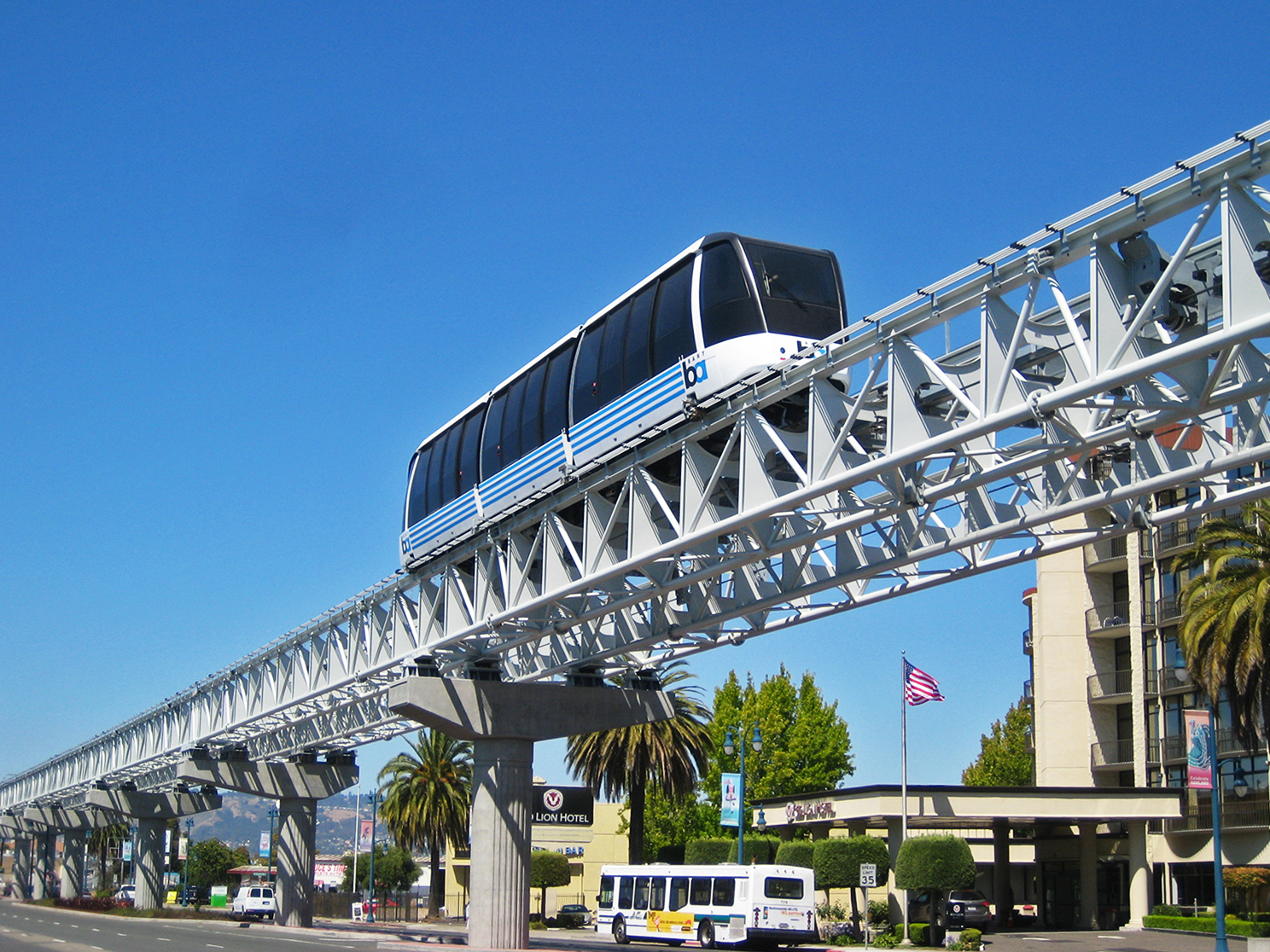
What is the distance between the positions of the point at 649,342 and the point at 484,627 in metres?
8.36

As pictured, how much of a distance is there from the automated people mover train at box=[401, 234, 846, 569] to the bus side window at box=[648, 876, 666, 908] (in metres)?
17.3

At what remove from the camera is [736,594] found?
23.7 m

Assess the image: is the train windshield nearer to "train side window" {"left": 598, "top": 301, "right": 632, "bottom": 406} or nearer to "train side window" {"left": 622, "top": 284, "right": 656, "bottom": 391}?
"train side window" {"left": 622, "top": 284, "right": 656, "bottom": 391}

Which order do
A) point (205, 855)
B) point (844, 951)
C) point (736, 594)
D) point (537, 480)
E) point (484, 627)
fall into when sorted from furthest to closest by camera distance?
1. point (205, 855)
2. point (844, 951)
3. point (484, 627)
4. point (537, 480)
5. point (736, 594)

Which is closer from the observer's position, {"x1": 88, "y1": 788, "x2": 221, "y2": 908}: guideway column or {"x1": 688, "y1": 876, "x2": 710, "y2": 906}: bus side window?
{"x1": 688, "y1": 876, "x2": 710, "y2": 906}: bus side window

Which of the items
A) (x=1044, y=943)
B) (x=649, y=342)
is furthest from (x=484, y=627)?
(x=1044, y=943)

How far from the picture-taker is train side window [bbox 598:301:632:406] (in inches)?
889

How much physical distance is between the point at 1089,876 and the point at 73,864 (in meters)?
78.0

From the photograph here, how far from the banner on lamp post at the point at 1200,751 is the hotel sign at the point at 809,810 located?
74.3 feet

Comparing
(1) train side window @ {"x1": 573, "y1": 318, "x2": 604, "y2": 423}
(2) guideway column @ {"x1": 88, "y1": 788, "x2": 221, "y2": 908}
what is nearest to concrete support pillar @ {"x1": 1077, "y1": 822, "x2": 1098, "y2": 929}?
(1) train side window @ {"x1": 573, "y1": 318, "x2": 604, "y2": 423}

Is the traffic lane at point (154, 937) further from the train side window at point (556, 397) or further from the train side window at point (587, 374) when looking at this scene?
the train side window at point (587, 374)

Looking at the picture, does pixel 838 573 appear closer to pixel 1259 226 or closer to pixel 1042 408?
pixel 1042 408

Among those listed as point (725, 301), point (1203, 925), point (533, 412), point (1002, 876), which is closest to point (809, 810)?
point (1002, 876)

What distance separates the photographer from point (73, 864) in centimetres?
9775
